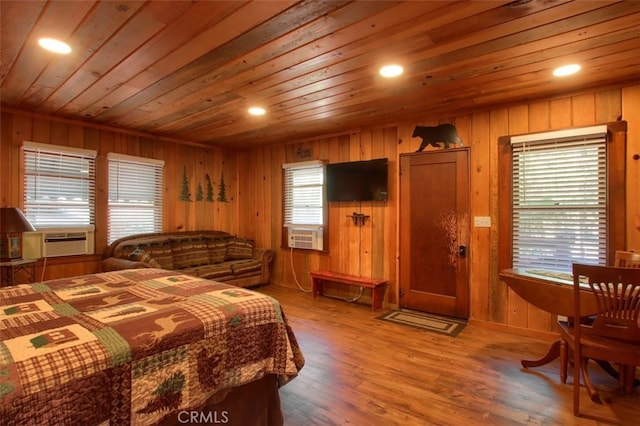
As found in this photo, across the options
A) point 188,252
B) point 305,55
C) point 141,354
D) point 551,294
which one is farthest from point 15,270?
point 551,294

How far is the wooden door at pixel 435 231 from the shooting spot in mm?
3656

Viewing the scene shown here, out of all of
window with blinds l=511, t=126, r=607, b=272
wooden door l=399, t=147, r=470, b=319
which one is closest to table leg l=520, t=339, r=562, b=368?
window with blinds l=511, t=126, r=607, b=272

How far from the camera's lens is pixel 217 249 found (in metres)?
5.09

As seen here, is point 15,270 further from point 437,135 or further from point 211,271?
point 437,135

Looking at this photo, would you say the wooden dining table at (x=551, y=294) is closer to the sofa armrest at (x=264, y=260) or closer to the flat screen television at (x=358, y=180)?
the flat screen television at (x=358, y=180)

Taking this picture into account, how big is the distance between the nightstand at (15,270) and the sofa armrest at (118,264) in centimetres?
66

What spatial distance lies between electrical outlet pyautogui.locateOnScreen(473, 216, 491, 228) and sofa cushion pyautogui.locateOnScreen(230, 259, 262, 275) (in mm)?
3195

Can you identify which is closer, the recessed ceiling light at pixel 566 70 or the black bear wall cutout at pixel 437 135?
the recessed ceiling light at pixel 566 70

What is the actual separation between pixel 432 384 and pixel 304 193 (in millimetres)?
3349

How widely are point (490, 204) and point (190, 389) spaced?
3339mm

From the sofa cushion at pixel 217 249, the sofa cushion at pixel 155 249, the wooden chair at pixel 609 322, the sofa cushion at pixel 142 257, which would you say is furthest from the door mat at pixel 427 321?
the sofa cushion at pixel 155 249

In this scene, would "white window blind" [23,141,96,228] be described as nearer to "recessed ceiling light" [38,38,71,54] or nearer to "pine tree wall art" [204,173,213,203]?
"pine tree wall art" [204,173,213,203]

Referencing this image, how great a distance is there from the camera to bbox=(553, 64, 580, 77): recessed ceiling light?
2.50 metres

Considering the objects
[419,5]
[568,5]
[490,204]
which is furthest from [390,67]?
[490,204]
